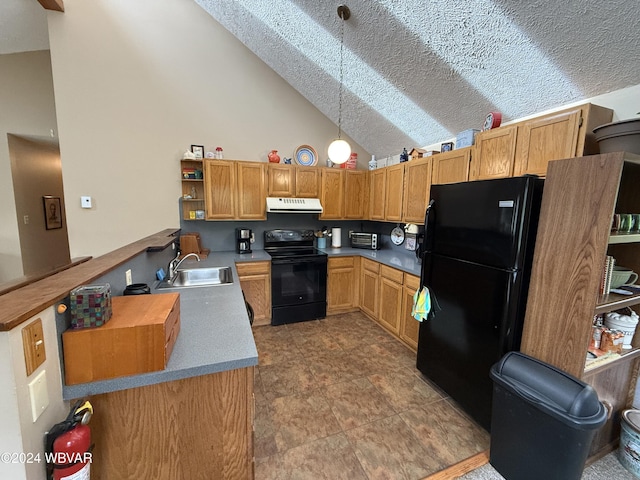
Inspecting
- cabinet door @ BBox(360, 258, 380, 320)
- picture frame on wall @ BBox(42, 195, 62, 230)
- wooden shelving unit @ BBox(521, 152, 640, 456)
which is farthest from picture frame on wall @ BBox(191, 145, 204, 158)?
wooden shelving unit @ BBox(521, 152, 640, 456)

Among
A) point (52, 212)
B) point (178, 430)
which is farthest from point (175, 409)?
point (52, 212)

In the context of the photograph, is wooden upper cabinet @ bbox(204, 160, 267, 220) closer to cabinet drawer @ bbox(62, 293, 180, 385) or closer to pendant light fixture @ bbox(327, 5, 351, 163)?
pendant light fixture @ bbox(327, 5, 351, 163)

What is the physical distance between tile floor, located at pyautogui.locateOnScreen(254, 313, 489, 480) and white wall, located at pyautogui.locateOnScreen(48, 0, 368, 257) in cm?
236

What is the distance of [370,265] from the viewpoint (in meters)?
3.42

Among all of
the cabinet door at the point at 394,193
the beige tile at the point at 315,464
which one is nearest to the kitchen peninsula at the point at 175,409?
the beige tile at the point at 315,464

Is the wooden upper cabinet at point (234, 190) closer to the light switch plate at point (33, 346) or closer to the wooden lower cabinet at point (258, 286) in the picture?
the wooden lower cabinet at point (258, 286)

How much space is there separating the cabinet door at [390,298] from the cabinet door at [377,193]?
895 mm

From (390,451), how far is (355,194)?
302cm

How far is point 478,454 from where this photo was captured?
159 centimetres

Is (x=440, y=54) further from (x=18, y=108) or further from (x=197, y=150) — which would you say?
(x=18, y=108)

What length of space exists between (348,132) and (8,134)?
453cm

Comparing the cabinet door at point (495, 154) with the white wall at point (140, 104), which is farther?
the white wall at point (140, 104)

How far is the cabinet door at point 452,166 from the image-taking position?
7.69 ft

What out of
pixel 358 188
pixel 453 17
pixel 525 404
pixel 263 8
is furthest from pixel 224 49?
pixel 525 404
